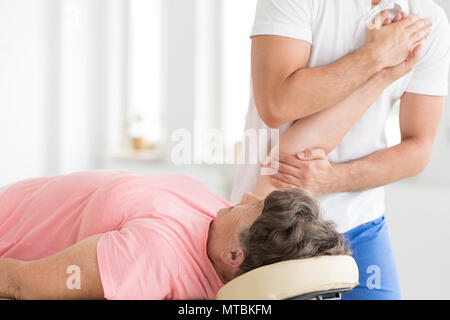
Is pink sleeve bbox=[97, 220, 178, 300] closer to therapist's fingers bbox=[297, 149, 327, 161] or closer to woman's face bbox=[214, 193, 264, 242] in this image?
woman's face bbox=[214, 193, 264, 242]

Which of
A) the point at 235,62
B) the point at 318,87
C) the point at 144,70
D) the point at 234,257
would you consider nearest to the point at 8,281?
the point at 234,257

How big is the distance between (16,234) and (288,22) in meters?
0.84

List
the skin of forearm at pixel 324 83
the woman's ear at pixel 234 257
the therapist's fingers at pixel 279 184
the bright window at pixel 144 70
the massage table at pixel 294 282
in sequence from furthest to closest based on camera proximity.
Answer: the bright window at pixel 144 70
the therapist's fingers at pixel 279 184
the skin of forearm at pixel 324 83
the woman's ear at pixel 234 257
the massage table at pixel 294 282

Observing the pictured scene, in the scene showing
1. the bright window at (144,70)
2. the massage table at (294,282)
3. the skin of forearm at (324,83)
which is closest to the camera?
the massage table at (294,282)

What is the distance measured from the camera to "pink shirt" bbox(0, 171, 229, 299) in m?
1.01

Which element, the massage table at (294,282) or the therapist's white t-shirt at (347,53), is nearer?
the massage table at (294,282)

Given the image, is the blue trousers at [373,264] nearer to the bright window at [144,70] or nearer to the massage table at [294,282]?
the massage table at [294,282]

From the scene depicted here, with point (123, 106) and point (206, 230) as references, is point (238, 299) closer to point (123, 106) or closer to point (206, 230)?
point (206, 230)

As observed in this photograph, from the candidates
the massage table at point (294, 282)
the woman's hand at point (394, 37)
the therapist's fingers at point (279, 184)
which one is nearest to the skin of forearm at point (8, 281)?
the massage table at point (294, 282)

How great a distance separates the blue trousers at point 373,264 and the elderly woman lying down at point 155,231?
10.3 inches

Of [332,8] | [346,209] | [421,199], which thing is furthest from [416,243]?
[332,8]

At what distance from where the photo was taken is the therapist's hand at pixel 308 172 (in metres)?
1.35

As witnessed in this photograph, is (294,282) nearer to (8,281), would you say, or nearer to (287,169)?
(287,169)

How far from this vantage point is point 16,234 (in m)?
1.35
